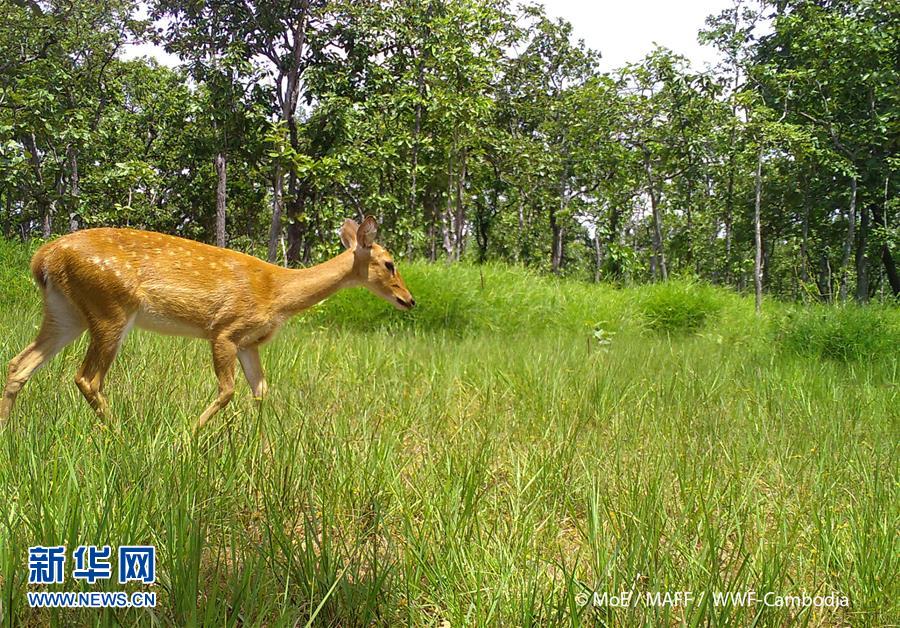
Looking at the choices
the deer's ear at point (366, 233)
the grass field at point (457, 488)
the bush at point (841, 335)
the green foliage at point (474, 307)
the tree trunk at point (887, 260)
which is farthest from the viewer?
the tree trunk at point (887, 260)

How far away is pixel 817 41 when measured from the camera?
1477cm

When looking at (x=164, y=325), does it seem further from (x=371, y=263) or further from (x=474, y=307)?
(x=474, y=307)

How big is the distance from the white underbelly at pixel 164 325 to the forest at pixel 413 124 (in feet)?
22.0

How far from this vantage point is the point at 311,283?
3361 mm

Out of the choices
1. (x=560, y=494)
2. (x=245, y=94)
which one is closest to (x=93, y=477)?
(x=560, y=494)

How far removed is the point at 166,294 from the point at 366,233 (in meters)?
1.21

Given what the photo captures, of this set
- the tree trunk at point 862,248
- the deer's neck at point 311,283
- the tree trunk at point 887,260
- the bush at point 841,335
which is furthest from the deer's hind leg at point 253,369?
the tree trunk at point 887,260

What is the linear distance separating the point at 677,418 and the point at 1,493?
10.2ft

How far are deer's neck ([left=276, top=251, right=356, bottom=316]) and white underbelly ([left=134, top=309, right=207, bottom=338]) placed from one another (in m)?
0.47

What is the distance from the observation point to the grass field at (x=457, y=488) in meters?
1.49

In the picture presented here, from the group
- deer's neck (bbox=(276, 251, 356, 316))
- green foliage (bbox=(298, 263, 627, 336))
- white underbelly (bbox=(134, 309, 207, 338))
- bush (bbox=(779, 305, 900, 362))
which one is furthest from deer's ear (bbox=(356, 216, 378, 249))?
bush (bbox=(779, 305, 900, 362))

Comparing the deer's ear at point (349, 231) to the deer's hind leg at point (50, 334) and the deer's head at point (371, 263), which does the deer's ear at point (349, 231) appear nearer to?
the deer's head at point (371, 263)

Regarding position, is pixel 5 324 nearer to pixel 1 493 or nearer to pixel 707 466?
pixel 1 493

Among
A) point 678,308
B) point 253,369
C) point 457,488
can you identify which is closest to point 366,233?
point 253,369
